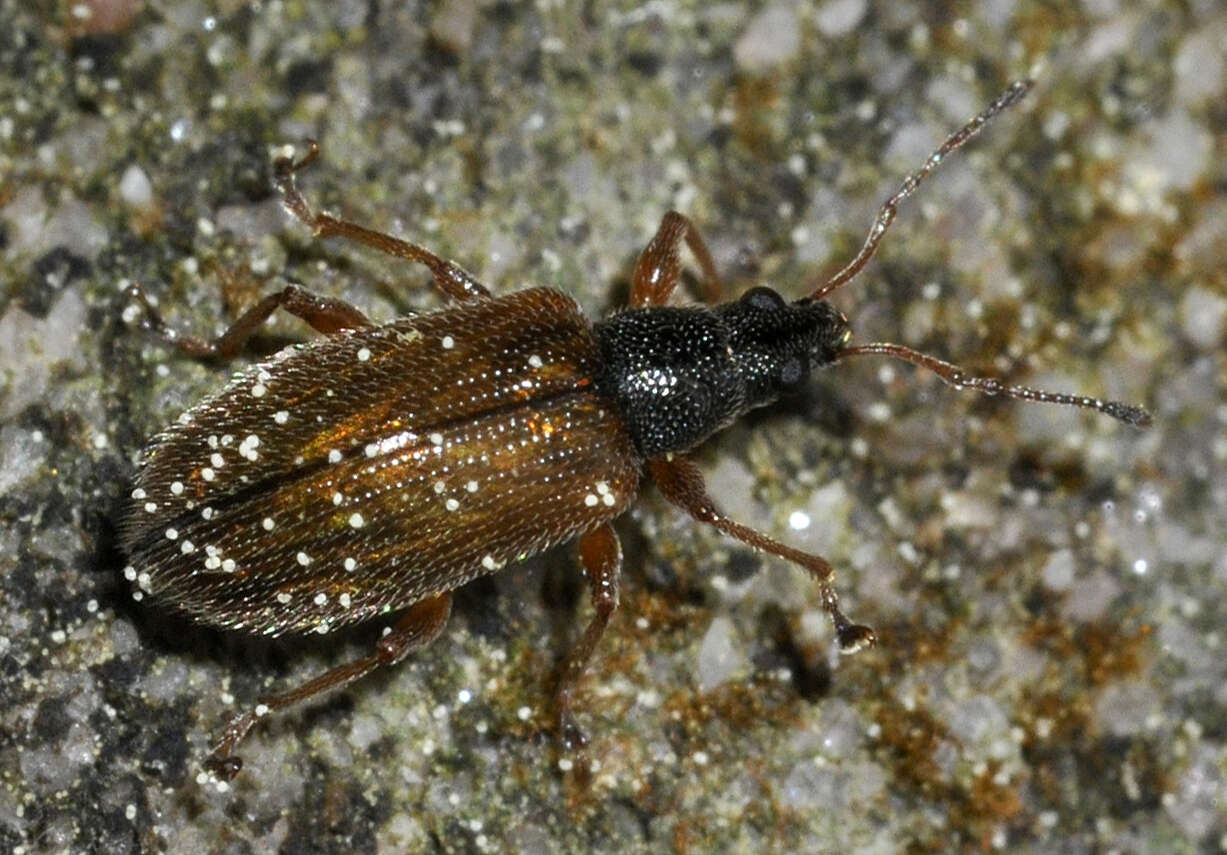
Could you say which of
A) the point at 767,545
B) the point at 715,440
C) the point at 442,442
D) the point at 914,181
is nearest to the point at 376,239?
the point at 442,442

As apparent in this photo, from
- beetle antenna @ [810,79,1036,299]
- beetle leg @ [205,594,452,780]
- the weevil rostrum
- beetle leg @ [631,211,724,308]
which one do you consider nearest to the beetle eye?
the weevil rostrum

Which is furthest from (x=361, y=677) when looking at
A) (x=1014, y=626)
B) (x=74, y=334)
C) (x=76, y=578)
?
(x=1014, y=626)

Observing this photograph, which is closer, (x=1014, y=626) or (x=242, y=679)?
(x=242, y=679)

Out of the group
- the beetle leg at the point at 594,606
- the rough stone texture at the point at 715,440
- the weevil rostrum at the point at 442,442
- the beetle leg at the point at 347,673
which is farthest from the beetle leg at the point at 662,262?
the beetle leg at the point at 347,673

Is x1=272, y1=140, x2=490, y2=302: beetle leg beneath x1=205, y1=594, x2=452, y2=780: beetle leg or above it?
above

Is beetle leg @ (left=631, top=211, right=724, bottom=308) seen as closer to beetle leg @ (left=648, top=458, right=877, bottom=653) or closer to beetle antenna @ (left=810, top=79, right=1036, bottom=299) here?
beetle antenna @ (left=810, top=79, right=1036, bottom=299)

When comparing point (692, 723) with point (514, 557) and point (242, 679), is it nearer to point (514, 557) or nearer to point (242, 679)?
point (514, 557)
